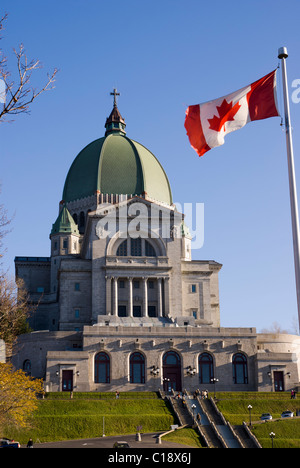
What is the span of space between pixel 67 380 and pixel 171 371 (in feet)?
40.2

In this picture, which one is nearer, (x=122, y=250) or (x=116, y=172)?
(x=122, y=250)

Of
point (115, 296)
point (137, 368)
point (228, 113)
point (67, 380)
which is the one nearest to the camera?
point (228, 113)

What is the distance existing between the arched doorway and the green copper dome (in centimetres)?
3625

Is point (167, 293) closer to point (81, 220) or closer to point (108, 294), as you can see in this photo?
point (108, 294)

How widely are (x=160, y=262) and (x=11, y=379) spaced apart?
135 ft

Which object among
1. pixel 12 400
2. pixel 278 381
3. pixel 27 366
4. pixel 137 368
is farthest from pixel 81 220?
pixel 12 400

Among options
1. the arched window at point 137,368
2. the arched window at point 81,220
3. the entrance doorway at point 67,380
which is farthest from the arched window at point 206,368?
the arched window at point 81,220

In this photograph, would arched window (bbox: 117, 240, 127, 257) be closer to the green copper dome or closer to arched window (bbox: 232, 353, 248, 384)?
the green copper dome

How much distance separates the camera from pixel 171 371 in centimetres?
8225

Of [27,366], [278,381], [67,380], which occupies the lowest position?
[278,381]

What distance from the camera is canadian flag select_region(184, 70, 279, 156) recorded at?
31.0m

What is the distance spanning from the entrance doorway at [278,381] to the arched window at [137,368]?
15437mm

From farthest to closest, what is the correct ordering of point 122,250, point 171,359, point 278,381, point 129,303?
point 122,250 < point 129,303 < point 171,359 < point 278,381
